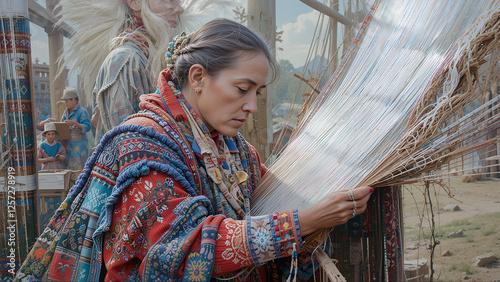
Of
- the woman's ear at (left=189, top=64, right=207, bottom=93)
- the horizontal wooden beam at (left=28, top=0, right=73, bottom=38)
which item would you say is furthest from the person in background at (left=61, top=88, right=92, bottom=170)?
the woman's ear at (left=189, top=64, right=207, bottom=93)

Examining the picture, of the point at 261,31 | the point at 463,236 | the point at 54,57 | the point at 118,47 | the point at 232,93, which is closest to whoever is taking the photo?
the point at 232,93

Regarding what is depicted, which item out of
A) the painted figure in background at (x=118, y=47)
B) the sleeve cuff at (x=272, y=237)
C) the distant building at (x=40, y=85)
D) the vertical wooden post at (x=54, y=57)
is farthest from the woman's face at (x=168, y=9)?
the distant building at (x=40, y=85)

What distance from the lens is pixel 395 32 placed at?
1698 mm

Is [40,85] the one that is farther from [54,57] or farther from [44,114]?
[54,57]

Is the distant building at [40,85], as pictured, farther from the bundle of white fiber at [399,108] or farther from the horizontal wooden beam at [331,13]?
the bundle of white fiber at [399,108]

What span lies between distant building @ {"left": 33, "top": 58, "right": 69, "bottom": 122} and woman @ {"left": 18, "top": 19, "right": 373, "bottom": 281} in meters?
6.01

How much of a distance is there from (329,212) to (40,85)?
22.3 feet

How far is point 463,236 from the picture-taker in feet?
16.0

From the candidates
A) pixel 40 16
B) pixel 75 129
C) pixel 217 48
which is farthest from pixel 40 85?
pixel 217 48

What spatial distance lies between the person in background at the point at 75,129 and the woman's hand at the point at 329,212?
190 inches

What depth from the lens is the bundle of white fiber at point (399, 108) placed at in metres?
1.27

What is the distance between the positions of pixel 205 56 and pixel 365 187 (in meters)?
0.68

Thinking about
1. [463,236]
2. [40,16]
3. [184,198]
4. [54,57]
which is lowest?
[463,236]

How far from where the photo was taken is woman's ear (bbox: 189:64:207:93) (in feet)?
4.67
